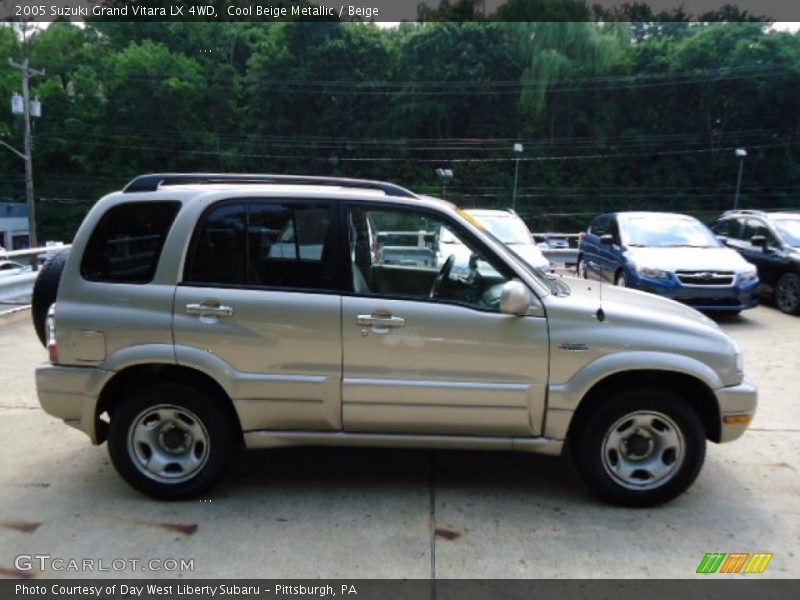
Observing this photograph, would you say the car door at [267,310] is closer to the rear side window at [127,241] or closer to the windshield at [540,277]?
the rear side window at [127,241]

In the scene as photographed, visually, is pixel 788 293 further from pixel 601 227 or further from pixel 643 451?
pixel 643 451

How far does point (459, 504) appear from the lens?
12.8 feet

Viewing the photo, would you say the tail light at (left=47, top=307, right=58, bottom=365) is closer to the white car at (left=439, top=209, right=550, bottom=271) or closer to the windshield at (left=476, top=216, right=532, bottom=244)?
the white car at (left=439, top=209, right=550, bottom=271)

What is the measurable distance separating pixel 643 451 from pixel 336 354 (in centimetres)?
185

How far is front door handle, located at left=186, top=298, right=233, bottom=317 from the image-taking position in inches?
147

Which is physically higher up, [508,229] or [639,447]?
[508,229]

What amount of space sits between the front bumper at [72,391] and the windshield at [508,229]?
7514 mm

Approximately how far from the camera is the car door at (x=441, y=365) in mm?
3715

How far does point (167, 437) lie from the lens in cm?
390

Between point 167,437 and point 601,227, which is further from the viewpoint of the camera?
point 601,227

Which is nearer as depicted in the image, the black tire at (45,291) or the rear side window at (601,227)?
the black tire at (45,291)

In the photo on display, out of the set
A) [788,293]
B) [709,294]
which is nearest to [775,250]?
[788,293]

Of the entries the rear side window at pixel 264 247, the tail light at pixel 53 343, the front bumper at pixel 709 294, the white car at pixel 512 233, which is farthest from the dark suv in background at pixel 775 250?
the tail light at pixel 53 343

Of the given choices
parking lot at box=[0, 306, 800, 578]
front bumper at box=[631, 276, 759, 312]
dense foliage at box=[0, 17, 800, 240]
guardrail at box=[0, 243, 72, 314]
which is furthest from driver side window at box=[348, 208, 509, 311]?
dense foliage at box=[0, 17, 800, 240]
